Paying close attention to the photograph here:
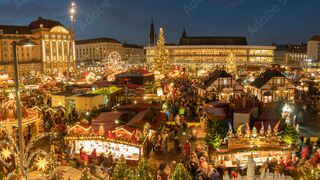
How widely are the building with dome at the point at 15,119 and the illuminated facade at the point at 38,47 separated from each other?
53.4 meters

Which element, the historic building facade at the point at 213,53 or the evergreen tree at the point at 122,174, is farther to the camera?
the historic building facade at the point at 213,53

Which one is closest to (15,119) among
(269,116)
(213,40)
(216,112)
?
(216,112)

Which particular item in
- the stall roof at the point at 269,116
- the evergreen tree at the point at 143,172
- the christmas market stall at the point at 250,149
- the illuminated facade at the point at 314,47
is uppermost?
the illuminated facade at the point at 314,47

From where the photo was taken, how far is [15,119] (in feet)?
55.5

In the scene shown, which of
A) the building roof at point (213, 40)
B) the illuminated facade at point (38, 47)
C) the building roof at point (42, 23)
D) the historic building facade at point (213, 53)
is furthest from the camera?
the building roof at point (213, 40)

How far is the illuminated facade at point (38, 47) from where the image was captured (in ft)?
225

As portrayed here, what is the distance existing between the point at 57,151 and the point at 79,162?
1767 mm

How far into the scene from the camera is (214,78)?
3144 cm

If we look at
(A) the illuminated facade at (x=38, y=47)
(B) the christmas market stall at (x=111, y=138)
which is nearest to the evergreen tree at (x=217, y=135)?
(B) the christmas market stall at (x=111, y=138)

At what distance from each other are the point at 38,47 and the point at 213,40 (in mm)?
44564

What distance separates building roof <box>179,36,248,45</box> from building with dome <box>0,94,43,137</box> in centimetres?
7330

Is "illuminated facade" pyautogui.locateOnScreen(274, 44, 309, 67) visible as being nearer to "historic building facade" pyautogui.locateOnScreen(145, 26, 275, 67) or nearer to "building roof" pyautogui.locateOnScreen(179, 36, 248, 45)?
"historic building facade" pyautogui.locateOnScreen(145, 26, 275, 67)

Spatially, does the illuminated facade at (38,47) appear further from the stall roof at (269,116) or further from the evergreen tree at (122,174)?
the evergreen tree at (122,174)

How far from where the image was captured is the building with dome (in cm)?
1662
